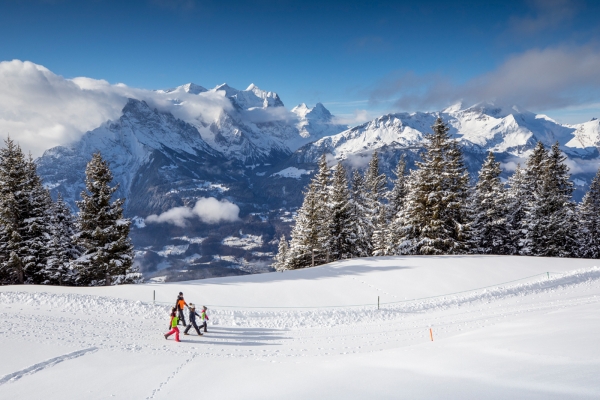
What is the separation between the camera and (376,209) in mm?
43781

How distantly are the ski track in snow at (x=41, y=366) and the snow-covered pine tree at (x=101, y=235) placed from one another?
16919mm

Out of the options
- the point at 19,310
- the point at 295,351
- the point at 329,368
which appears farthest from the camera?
the point at 19,310

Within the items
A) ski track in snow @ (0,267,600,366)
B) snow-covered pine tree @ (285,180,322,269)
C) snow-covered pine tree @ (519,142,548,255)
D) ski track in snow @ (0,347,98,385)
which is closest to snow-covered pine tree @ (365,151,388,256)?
snow-covered pine tree @ (285,180,322,269)

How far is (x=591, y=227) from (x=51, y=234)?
188 ft

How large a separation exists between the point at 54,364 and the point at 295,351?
344 inches

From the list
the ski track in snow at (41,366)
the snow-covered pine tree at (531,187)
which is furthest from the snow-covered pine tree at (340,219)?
the ski track in snow at (41,366)

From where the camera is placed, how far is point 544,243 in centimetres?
3691

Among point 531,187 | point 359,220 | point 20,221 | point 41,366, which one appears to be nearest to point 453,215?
point 359,220

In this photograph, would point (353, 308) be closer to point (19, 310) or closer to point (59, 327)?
point (59, 327)

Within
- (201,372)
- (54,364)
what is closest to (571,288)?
(201,372)

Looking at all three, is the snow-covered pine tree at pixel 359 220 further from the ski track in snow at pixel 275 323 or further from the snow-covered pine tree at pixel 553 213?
the snow-covered pine tree at pixel 553 213

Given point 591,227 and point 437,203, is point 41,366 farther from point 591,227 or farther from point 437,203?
point 591,227

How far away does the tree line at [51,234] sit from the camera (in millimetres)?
26656

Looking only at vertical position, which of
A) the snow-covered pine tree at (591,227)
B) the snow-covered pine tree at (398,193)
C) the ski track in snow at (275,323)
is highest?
the snow-covered pine tree at (398,193)
